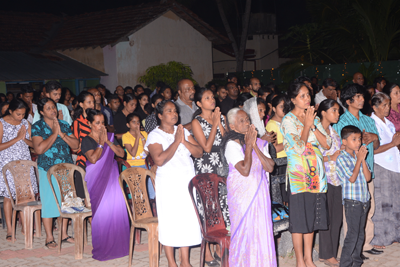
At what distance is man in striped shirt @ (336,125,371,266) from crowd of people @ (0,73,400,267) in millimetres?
10

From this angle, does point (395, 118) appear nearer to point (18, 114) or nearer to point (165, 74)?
point (18, 114)

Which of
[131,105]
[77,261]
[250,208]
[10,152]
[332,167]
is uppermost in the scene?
[131,105]

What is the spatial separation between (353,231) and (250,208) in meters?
1.21

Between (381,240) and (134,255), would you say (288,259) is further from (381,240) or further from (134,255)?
(134,255)

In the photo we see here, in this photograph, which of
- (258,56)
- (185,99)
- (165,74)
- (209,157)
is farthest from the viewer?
(258,56)

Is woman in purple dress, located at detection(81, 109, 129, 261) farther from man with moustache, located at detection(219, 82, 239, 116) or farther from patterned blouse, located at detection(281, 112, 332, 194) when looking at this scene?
man with moustache, located at detection(219, 82, 239, 116)

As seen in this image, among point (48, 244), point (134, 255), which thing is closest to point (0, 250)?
point (48, 244)

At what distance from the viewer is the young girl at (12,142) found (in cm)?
607

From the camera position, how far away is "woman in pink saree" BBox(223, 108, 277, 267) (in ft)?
12.9

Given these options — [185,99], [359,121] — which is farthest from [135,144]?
[359,121]

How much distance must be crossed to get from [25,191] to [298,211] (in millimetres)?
3916

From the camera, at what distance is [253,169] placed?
395cm

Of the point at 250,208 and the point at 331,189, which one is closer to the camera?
the point at 250,208

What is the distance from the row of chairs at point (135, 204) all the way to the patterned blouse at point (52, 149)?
9.7 inches
